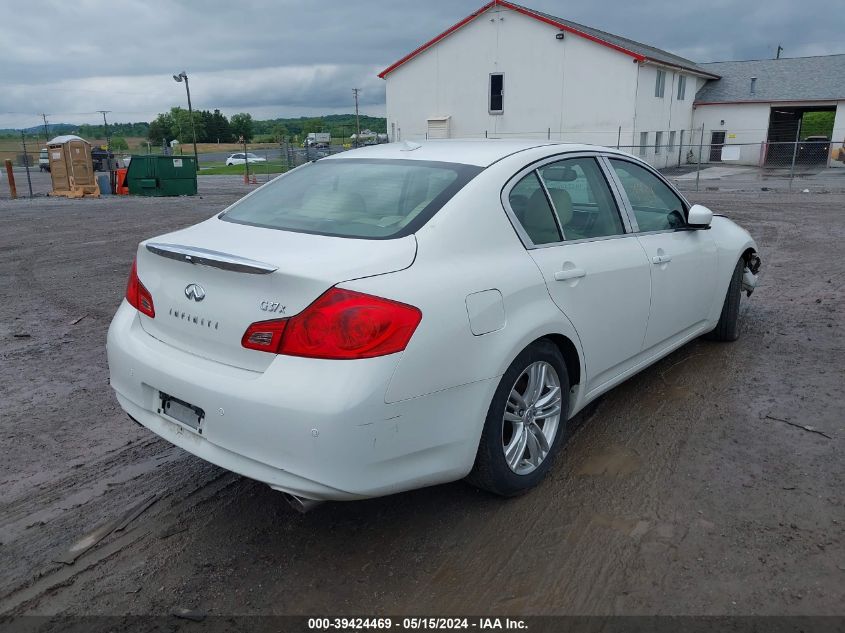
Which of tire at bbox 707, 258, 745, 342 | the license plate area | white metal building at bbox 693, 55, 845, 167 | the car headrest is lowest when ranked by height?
tire at bbox 707, 258, 745, 342

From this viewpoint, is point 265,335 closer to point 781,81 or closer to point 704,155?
point 704,155

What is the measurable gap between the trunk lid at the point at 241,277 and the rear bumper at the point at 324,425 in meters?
0.12

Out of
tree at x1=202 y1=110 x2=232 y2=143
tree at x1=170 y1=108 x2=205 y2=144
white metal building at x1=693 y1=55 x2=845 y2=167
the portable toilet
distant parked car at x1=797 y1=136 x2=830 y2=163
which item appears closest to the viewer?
the portable toilet

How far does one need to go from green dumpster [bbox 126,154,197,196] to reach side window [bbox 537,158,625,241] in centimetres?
2184

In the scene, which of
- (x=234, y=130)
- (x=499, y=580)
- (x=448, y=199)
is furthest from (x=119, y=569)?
(x=234, y=130)

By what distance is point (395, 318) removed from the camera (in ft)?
8.52

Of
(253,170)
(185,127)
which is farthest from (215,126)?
(253,170)

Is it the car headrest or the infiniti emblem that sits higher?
the car headrest

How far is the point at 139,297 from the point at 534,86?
3353 cm

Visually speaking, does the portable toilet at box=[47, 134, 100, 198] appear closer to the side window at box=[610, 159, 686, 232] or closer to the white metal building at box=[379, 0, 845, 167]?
the white metal building at box=[379, 0, 845, 167]

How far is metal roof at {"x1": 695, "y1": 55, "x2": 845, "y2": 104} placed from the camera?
3881 centimetres

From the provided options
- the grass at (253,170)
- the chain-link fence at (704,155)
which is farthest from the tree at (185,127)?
the chain-link fence at (704,155)

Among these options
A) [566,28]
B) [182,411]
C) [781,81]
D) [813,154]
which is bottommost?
[813,154]

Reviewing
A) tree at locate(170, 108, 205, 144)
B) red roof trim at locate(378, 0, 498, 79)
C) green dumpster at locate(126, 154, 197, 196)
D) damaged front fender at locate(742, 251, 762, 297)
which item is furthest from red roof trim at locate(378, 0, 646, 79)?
tree at locate(170, 108, 205, 144)
